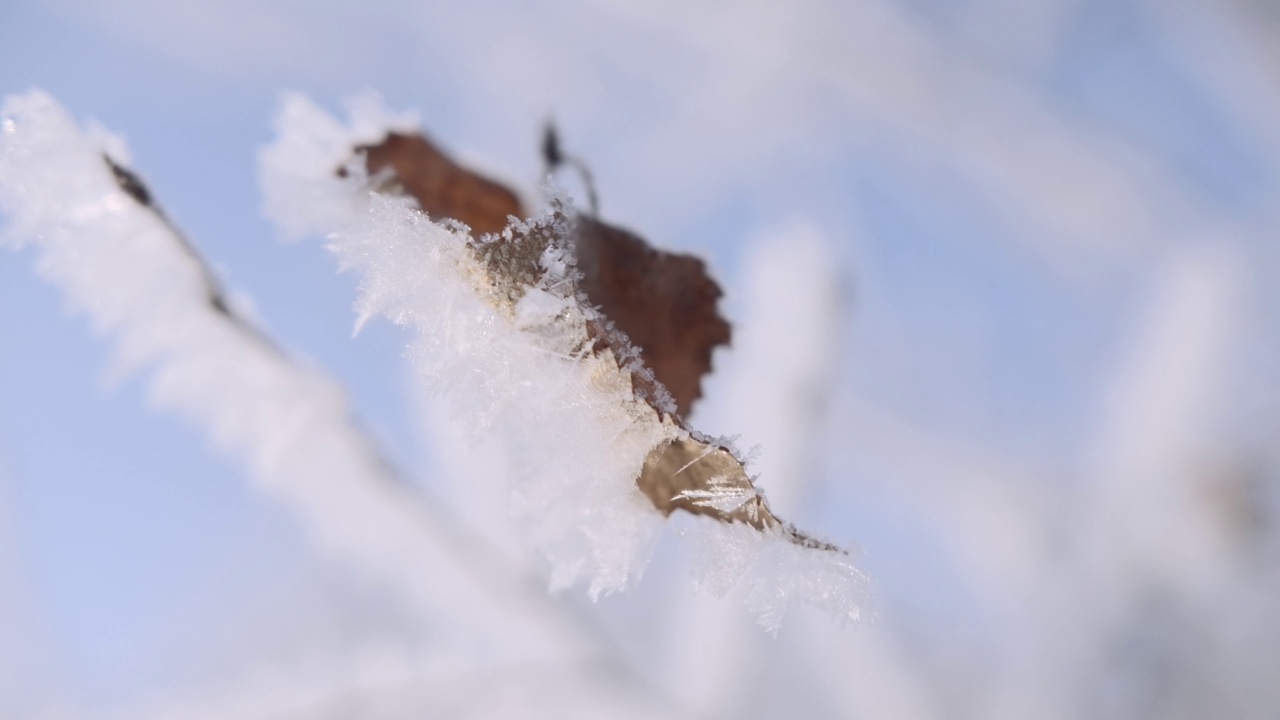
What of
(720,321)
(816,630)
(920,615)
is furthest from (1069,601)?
(720,321)

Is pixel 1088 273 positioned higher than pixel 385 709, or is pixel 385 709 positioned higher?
pixel 1088 273

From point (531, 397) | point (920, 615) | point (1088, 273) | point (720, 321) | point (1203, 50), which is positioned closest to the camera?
point (531, 397)

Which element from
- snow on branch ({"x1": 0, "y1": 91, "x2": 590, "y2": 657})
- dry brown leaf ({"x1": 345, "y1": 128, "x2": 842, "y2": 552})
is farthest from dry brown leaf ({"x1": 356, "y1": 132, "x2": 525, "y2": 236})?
snow on branch ({"x1": 0, "y1": 91, "x2": 590, "y2": 657})

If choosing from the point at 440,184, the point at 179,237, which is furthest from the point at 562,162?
the point at 179,237

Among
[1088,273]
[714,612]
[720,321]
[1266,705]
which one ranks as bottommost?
[720,321]

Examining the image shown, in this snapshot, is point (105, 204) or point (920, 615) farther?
point (920, 615)

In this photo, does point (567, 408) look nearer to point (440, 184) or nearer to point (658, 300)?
point (658, 300)

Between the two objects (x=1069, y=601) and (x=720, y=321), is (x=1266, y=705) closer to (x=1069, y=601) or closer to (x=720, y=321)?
(x=1069, y=601)
